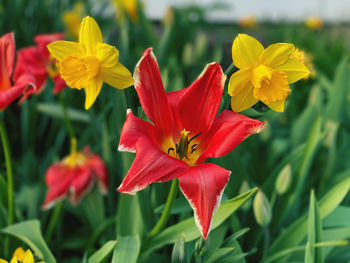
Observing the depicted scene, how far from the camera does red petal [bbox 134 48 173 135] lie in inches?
18.5

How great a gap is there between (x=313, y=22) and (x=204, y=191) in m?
3.28

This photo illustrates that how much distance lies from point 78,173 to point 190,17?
52.0 inches

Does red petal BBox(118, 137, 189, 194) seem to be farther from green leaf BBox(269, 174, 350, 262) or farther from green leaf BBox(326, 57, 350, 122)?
green leaf BBox(326, 57, 350, 122)

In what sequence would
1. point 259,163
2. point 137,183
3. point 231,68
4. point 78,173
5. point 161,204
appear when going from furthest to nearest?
1. point 259,163
2. point 78,173
3. point 161,204
4. point 231,68
5. point 137,183

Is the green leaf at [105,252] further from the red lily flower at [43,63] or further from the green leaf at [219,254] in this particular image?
the red lily flower at [43,63]

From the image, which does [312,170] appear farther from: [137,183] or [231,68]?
[137,183]

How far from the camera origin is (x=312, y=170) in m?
1.19

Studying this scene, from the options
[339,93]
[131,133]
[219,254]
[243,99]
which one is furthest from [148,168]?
[339,93]

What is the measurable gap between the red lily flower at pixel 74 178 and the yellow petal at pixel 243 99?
0.53m

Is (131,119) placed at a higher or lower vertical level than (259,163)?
higher

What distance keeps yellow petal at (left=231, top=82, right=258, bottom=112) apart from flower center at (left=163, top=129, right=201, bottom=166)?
7cm

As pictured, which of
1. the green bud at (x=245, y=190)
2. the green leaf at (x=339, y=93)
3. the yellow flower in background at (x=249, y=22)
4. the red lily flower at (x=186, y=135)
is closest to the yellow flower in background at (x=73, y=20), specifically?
the green leaf at (x=339, y=93)

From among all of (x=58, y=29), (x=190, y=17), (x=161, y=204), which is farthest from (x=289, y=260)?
(x=190, y=17)

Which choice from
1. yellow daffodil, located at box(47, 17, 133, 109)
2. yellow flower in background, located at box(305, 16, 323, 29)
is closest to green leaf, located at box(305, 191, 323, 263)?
yellow daffodil, located at box(47, 17, 133, 109)
